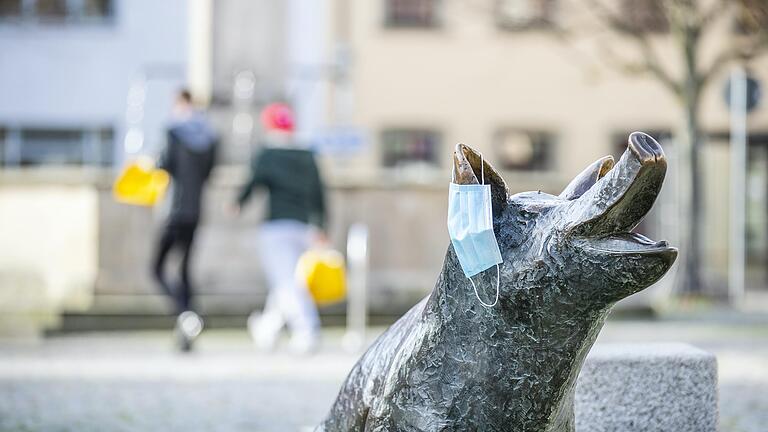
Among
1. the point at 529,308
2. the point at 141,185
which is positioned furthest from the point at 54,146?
the point at 529,308

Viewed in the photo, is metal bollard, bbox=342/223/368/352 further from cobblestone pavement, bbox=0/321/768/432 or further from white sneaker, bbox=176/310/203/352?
white sneaker, bbox=176/310/203/352

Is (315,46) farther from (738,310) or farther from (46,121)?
(738,310)

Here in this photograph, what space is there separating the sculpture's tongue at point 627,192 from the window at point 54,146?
25.5 meters

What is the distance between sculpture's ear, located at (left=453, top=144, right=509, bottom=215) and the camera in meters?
3.13

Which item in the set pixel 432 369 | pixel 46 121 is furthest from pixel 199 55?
pixel 432 369

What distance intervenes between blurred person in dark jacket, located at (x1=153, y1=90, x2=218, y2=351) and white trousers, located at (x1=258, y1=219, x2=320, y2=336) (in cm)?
67

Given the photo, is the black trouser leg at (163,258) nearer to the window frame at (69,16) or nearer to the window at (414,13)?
the window at (414,13)

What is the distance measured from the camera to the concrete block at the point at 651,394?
4.93m

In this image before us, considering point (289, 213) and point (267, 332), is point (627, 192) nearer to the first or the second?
point (289, 213)

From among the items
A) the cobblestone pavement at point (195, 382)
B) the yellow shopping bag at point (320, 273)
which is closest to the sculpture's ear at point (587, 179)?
the cobblestone pavement at point (195, 382)

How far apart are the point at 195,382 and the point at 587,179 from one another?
701 cm

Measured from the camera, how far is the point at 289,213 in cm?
1162

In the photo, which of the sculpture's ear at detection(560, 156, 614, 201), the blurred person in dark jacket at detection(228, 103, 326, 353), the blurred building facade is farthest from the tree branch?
the sculpture's ear at detection(560, 156, 614, 201)

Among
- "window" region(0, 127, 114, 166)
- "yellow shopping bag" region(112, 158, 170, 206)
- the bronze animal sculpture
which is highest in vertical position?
the bronze animal sculpture
